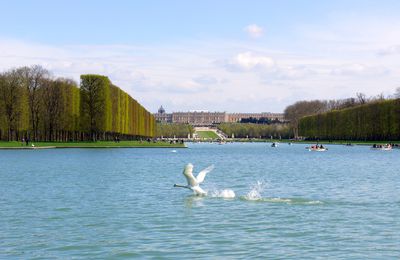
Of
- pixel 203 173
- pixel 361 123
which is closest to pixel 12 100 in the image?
pixel 203 173

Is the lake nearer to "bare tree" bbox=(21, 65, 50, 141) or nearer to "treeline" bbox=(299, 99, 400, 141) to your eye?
"bare tree" bbox=(21, 65, 50, 141)

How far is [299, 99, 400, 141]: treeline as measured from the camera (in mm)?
125356

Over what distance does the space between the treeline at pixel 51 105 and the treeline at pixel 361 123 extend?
48955 mm

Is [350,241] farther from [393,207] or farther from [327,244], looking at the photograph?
[393,207]

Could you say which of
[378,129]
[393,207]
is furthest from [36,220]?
[378,129]

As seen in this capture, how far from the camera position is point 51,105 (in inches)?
3996

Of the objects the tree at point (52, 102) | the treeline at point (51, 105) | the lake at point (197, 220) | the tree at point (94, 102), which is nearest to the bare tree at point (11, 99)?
the treeline at point (51, 105)

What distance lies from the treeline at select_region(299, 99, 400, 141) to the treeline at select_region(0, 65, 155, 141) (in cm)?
4895

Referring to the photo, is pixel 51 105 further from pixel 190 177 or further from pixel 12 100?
pixel 190 177

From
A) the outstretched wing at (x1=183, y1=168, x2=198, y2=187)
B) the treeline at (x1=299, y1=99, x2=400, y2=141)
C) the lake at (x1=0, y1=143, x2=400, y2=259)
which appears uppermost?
the treeline at (x1=299, y1=99, x2=400, y2=141)

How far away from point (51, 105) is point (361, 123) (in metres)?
66.2

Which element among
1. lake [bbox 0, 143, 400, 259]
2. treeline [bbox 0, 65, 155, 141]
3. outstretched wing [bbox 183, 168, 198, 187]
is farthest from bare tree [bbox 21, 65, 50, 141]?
outstretched wing [bbox 183, 168, 198, 187]

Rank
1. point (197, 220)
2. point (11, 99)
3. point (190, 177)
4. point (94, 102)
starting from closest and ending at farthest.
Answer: point (197, 220), point (190, 177), point (11, 99), point (94, 102)

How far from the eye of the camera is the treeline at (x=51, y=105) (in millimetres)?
93188
